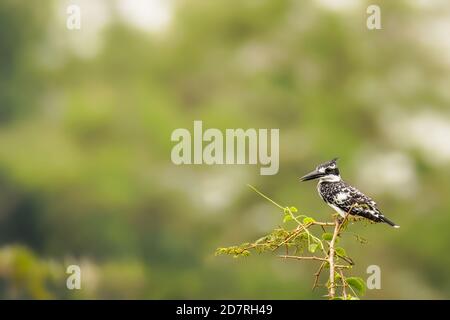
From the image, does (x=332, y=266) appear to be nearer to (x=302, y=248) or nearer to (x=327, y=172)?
(x=302, y=248)

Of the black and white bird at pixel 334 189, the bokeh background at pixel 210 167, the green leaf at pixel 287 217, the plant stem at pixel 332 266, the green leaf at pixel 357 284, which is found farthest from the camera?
the bokeh background at pixel 210 167

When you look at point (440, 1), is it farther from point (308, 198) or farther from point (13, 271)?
point (13, 271)

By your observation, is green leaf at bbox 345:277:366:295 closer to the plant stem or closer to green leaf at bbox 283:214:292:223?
the plant stem

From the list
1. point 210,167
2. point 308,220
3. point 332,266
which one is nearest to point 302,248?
point 308,220

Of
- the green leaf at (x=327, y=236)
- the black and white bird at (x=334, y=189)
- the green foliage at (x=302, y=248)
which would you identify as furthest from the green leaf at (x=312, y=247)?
the black and white bird at (x=334, y=189)

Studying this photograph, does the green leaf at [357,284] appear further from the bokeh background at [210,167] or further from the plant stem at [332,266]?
the bokeh background at [210,167]

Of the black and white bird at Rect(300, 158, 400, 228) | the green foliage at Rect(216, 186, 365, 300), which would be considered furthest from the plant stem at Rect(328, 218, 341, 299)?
the black and white bird at Rect(300, 158, 400, 228)

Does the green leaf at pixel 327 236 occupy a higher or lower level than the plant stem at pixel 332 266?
higher

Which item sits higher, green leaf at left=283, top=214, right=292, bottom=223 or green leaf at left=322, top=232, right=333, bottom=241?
green leaf at left=283, top=214, right=292, bottom=223

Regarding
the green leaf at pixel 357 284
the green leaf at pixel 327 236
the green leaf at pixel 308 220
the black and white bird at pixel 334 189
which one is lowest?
the green leaf at pixel 357 284

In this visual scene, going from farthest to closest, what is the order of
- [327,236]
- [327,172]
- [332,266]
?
[327,172] → [327,236] → [332,266]

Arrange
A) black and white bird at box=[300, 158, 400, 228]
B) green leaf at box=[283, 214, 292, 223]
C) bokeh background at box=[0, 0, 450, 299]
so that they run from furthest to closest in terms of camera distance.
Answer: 1. bokeh background at box=[0, 0, 450, 299]
2. black and white bird at box=[300, 158, 400, 228]
3. green leaf at box=[283, 214, 292, 223]

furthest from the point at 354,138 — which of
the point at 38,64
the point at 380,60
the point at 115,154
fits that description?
the point at 38,64

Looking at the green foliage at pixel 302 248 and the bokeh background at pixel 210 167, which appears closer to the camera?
the green foliage at pixel 302 248
